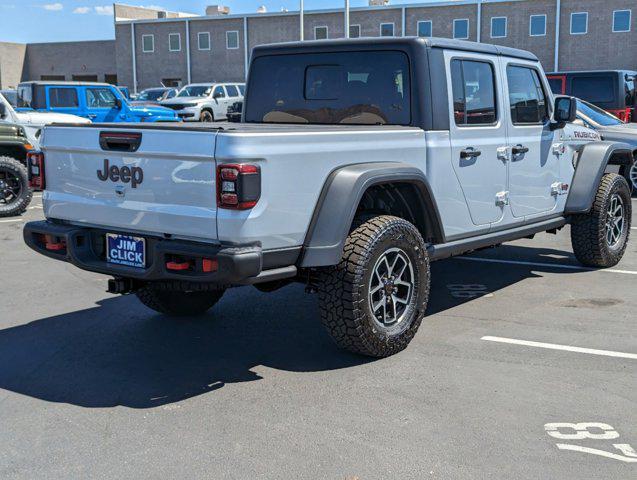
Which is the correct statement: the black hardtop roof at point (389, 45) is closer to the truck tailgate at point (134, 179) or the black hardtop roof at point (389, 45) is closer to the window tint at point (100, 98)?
the truck tailgate at point (134, 179)

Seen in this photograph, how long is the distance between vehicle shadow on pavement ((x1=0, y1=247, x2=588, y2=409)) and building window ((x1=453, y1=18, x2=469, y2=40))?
45156 mm

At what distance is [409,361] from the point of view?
509 cm

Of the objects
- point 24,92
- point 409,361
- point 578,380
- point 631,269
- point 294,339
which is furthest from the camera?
point 24,92

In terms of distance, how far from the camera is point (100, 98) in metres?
19.1

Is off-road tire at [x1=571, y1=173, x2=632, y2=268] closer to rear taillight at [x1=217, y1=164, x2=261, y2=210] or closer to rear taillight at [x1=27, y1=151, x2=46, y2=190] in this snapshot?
rear taillight at [x1=217, y1=164, x2=261, y2=210]

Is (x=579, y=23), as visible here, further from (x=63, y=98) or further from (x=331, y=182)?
(x=331, y=182)

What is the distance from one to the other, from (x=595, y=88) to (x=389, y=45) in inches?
453

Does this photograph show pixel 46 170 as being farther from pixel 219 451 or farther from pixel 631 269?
pixel 631 269

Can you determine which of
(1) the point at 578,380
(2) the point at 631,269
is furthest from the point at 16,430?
(2) the point at 631,269

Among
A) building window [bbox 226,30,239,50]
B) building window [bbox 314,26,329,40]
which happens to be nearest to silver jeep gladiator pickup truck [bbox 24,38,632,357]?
building window [bbox 314,26,329,40]

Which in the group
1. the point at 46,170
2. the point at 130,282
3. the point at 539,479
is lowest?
the point at 539,479

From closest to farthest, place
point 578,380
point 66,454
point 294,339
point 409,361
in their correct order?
point 66,454 → point 578,380 → point 409,361 → point 294,339

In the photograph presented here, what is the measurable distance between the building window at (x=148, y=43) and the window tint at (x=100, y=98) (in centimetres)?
4145

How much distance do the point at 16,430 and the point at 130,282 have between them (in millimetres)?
1206
